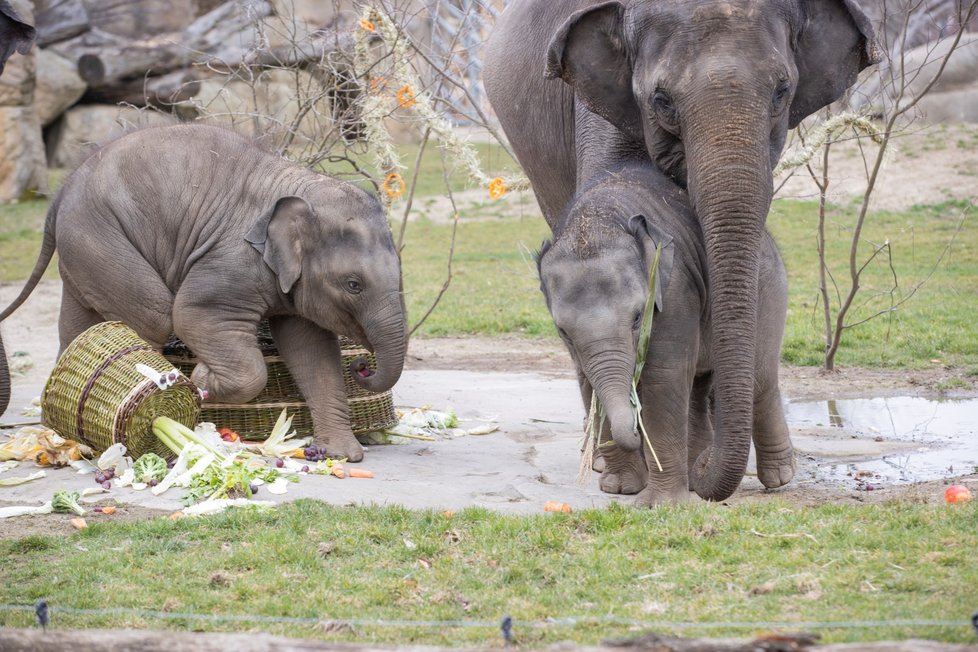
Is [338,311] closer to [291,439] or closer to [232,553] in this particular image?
[291,439]

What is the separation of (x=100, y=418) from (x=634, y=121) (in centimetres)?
334

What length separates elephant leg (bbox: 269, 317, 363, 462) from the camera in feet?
25.9

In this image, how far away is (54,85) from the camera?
25062 millimetres

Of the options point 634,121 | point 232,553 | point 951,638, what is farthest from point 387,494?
point 951,638

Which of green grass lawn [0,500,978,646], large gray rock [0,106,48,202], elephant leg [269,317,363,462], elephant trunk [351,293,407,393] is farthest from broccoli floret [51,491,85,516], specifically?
large gray rock [0,106,48,202]

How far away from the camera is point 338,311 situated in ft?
25.7

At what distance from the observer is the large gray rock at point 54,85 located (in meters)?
25.0

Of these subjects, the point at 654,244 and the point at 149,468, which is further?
the point at 149,468

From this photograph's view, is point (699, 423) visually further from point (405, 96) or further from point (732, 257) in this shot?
point (405, 96)

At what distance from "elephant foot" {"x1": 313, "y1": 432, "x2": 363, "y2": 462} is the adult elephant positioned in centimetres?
220

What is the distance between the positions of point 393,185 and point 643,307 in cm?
429

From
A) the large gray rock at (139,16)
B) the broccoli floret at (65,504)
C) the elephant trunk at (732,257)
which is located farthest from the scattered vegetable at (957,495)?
the large gray rock at (139,16)

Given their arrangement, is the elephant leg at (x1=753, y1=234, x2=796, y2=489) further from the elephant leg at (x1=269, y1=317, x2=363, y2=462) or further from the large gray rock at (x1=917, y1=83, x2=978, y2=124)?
the large gray rock at (x1=917, y1=83, x2=978, y2=124)

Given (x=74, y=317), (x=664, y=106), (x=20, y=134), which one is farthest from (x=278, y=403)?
(x=20, y=134)
